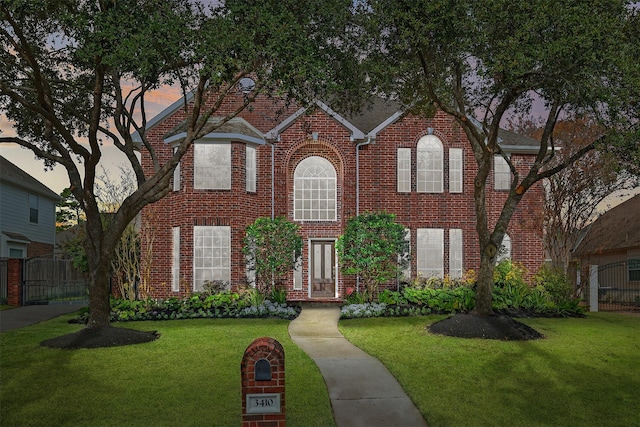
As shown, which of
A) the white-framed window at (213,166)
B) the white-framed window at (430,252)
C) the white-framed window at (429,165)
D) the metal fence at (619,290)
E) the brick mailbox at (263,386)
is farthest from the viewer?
the metal fence at (619,290)

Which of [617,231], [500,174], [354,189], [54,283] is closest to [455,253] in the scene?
[500,174]

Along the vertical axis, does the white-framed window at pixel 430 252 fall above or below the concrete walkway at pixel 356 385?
above

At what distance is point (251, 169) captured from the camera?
2552 centimetres

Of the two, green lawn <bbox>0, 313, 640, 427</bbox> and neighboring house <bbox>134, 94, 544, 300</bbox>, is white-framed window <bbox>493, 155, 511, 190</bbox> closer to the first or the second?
neighboring house <bbox>134, 94, 544, 300</bbox>

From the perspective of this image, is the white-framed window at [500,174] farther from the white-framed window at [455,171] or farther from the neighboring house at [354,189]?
the white-framed window at [455,171]

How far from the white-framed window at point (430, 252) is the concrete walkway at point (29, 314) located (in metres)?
13.6

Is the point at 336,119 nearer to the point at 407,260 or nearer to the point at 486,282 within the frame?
the point at 407,260

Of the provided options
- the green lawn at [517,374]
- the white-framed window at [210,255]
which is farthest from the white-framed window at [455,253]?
the white-framed window at [210,255]

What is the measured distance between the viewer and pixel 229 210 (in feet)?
80.3

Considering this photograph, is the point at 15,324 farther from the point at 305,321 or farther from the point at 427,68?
the point at 427,68

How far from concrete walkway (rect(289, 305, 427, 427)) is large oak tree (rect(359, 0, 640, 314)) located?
4.87 m

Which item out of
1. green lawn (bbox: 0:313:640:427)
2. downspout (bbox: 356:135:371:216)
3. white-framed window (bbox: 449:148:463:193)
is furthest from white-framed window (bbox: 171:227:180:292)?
white-framed window (bbox: 449:148:463:193)

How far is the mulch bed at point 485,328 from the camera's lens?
54.3ft

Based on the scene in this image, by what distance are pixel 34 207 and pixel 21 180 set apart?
8.51ft
